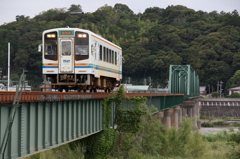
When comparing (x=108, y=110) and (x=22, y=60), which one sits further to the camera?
(x=22, y=60)

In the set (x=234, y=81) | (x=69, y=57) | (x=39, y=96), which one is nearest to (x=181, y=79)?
(x=234, y=81)

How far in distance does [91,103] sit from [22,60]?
78.7m

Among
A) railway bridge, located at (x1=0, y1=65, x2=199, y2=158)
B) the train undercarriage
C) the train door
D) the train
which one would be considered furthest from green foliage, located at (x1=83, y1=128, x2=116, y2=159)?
the train door

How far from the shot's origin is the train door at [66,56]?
89.8 feet

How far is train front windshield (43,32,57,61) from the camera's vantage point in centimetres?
2770

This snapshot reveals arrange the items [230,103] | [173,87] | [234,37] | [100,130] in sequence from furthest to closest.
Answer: [234,37] → [230,103] → [173,87] → [100,130]

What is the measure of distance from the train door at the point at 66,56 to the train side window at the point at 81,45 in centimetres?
29

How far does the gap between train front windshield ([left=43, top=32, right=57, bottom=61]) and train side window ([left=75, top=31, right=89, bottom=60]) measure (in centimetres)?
128

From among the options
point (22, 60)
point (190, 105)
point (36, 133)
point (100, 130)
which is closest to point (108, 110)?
point (100, 130)

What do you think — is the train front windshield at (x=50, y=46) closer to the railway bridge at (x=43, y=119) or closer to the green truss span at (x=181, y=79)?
the railway bridge at (x=43, y=119)

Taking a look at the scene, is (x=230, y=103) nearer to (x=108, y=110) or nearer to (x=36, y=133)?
(x=108, y=110)

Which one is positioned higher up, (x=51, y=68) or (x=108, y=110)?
(x=51, y=68)

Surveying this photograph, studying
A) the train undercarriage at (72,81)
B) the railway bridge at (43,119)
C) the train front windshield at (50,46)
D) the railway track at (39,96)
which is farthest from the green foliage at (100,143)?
the train front windshield at (50,46)

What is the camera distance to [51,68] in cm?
2762
